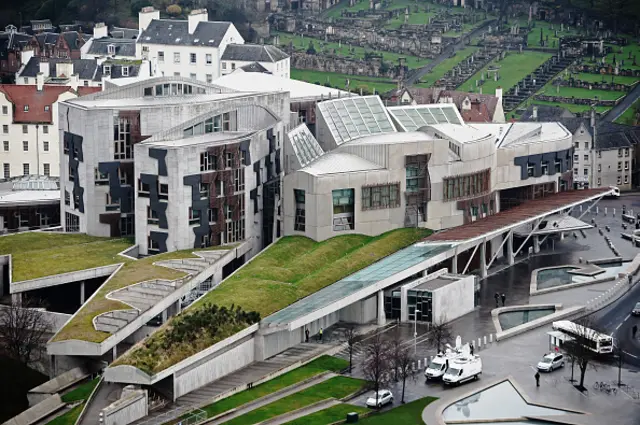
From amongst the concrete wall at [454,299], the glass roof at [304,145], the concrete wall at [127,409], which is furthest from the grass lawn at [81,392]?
the glass roof at [304,145]

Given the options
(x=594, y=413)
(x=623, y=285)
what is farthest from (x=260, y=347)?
(x=623, y=285)

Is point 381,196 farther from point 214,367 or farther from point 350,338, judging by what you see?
point 214,367

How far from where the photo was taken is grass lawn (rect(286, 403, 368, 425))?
439ft

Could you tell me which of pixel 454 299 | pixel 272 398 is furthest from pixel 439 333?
pixel 272 398

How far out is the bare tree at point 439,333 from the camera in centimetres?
15112

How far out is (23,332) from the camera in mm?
149125

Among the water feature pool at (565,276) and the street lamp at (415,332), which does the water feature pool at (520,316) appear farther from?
the water feature pool at (565,276)

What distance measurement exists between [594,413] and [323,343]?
90.1 feet

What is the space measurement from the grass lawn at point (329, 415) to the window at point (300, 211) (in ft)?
130

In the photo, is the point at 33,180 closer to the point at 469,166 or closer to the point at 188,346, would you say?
the point at 469,166

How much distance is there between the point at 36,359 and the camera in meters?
150

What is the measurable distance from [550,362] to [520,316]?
1857cm

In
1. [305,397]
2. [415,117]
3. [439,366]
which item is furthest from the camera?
[415,117]

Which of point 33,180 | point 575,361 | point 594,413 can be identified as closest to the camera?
point 594,413
